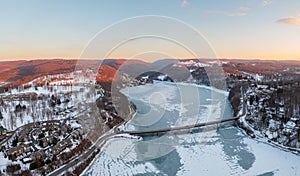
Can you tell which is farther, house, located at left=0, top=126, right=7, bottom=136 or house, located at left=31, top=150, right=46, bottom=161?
house, located at left=0, top=126, right=7, bottom=136

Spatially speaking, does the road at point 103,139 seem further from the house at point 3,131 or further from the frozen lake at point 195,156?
the house at point 3,131

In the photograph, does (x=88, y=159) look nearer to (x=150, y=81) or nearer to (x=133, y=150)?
(x=133, y=150)

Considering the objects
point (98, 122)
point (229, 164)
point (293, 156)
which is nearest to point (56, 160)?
point (98, 122)

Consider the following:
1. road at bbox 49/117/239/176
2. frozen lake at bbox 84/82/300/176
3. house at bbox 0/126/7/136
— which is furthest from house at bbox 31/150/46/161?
house at bbox 0/126/7/136

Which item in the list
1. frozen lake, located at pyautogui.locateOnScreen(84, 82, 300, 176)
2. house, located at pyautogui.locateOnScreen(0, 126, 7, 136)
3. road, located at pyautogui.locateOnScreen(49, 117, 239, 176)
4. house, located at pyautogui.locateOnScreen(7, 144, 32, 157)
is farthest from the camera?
house, located at pyautogui.locateOnScreen(0, 126, 7, 136)

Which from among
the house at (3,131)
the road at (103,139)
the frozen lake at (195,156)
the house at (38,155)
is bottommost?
the frozen lake at (195,156)

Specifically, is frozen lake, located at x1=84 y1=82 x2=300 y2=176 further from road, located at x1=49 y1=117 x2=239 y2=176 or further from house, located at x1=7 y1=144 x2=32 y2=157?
house, located at x1=7 y1=144 x2=32 y2=157


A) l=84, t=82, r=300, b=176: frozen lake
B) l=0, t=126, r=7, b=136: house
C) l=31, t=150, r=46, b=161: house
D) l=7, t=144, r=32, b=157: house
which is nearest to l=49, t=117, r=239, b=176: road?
l=84, t=82, r=300, b=176: frozen lake

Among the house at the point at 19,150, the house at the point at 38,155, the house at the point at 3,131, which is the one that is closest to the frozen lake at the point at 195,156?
the house at the point at 38,155

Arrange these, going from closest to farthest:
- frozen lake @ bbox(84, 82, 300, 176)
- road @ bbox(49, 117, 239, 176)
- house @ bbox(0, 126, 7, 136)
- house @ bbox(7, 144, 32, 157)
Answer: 1. road @ bbox(49, 117, 239, 176)
2. frozen lake @ bbox(84, 82, 300, 176)
3. house @ bbox(7, 144, 32, 157)
4. house @ bbox(0, 126, 7, 136)

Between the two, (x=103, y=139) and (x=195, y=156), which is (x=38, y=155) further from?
(x=195, y=156)

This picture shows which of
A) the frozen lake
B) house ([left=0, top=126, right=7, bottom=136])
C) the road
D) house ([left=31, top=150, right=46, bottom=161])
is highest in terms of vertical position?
house ([left=0, top=126, right=7, bottom=136])

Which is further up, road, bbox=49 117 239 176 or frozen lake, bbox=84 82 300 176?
road, bbox=49 117 239 176
